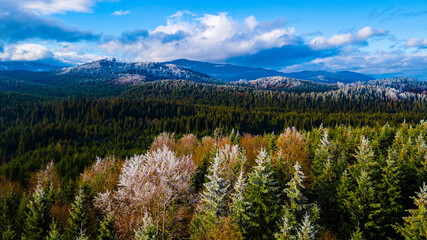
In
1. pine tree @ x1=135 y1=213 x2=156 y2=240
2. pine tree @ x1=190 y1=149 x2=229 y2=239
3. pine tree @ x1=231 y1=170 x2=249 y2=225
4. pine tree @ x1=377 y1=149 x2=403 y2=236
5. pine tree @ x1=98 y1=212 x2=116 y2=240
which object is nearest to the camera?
pine tree @ x1=135 y1=213 x2=156 y2=240

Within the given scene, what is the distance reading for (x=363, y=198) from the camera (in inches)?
1133

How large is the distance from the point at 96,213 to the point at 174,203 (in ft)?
85.5

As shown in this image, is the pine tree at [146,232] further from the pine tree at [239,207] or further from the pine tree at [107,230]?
the pine tree at [239,207]

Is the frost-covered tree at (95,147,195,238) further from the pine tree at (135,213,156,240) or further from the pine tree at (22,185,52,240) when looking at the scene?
the pine tree at (22,185,52,240)

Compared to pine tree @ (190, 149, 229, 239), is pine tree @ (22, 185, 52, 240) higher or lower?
lower

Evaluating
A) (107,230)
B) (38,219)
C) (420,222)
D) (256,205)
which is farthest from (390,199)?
(38,219)

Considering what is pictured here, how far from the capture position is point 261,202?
84.0ft

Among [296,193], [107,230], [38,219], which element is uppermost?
[296,193]

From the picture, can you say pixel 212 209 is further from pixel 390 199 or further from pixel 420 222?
pixel 390 199

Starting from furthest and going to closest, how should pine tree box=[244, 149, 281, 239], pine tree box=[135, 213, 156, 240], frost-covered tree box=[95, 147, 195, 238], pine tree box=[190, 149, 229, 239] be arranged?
frost-covered tree box=[95, 147, 195, 238] → pine tree box=[244, 149, 281, 239] → pine tree box=[190, 149, 229, 239] → pine tree box=[135, 213, 156, 240]

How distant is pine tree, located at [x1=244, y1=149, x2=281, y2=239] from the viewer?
83.7ft

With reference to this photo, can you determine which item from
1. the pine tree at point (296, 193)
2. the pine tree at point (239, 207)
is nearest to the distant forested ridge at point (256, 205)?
the pine tree at point (296, 193)

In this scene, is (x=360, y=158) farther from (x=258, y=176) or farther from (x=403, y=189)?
(x=258, y=176)

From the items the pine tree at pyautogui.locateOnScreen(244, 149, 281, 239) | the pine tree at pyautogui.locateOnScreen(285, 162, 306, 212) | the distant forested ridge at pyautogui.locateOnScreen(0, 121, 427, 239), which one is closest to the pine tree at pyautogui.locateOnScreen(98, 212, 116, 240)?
the distant forested ridge at pyautogui.locateOnScreen(0, 121, 427, 239)
